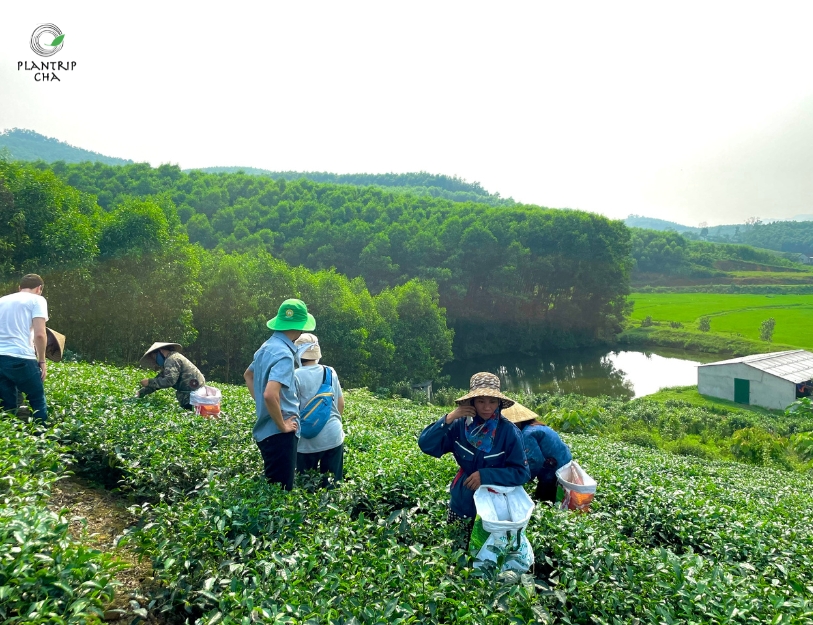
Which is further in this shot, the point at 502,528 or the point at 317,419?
the point at 317,419

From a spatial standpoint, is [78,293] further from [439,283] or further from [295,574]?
[439,283]

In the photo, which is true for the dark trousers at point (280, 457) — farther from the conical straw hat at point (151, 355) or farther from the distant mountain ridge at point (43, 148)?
the distant mountain ridge at point (43, 148)

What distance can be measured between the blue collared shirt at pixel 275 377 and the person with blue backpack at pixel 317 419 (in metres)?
0.32

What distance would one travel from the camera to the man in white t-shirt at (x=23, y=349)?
19.0ft

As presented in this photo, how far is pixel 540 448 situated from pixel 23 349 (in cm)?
544

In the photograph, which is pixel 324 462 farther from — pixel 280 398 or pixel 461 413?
pixel 461 413

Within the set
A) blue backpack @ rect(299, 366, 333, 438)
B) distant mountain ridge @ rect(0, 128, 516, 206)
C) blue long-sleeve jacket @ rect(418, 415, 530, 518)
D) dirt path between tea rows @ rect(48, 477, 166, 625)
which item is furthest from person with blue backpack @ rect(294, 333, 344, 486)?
distant mountain ridge @ rect(0, 128, 516, 206)

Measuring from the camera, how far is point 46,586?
108 inches

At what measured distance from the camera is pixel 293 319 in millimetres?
4691

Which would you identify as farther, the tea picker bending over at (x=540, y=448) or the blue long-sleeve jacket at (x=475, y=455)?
the tea picker bending over at (x=540, y=448)

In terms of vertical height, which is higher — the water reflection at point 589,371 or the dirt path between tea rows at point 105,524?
the dirt path between tea rows at point 105,524

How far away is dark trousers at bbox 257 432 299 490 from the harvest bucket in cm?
297

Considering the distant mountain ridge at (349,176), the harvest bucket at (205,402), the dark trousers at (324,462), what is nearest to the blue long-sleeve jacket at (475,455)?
the dark trousers at (324,462)

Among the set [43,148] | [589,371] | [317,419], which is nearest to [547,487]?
[317,419]
